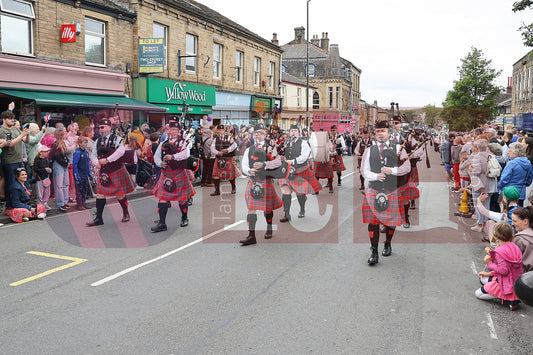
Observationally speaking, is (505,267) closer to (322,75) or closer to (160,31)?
(160,31)

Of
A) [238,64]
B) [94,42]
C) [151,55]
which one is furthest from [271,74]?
[94,42]

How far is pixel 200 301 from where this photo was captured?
15.8 feet

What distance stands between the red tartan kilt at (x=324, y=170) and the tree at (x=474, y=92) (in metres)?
33.7

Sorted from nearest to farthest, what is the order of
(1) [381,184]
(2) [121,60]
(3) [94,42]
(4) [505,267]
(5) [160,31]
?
(4) [505,267] → (1) [381,184] → (3) [94,42] → (2) [121,60] → (5) [160,31]

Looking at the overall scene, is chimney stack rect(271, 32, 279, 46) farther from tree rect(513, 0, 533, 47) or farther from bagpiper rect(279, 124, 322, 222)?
bagpiper rect(279, 124, 322, 222)

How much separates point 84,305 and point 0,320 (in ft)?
2.47

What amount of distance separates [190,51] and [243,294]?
65.1 ft

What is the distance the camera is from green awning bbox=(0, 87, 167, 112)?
13955 millimetres

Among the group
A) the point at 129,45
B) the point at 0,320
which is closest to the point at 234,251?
the point at 0,320

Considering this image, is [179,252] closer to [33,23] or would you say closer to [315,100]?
[33,23]

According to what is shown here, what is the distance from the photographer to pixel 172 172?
8.14m

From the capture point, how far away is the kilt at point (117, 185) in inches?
329

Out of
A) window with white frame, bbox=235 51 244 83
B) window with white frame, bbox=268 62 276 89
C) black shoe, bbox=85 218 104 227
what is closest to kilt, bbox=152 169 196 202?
black shoe, bbox=85 218 104 227

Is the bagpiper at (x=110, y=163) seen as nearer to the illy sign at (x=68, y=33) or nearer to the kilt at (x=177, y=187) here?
the kilt at (x=177, y=187)
